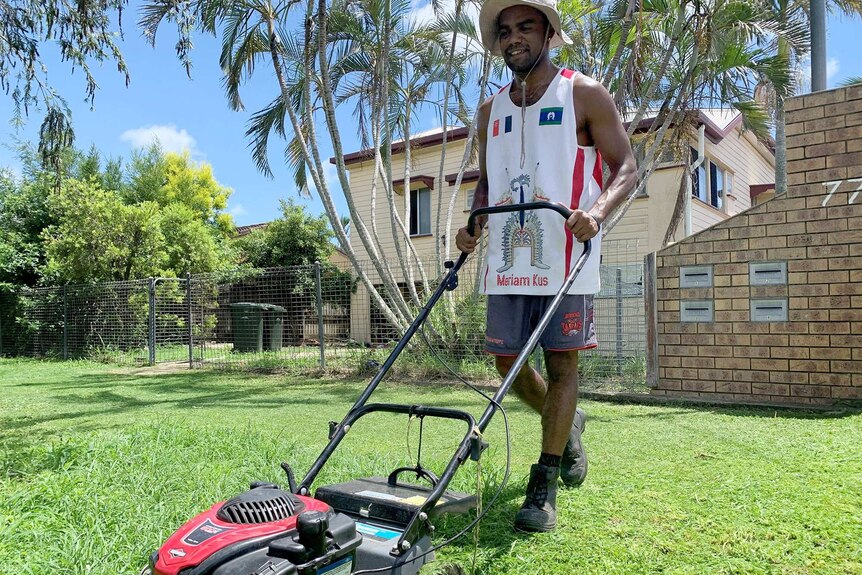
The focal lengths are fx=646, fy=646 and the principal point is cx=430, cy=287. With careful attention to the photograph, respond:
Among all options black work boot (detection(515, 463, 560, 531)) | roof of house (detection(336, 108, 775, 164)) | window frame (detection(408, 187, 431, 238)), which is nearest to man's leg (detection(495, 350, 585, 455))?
black work boot (detection(515, 463, 560, 531))

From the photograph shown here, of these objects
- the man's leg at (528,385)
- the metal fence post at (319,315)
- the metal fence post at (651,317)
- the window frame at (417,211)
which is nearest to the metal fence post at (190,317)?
the metal fence post at (319,315)

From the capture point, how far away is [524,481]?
329 centimetres

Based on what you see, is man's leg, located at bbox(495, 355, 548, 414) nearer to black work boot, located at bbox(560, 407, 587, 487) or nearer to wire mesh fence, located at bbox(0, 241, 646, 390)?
black work boot, located at bbox(560, 407, 587, 487)

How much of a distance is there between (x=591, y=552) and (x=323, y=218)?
61.6 ft

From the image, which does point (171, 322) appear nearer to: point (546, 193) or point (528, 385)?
point (528, 385)

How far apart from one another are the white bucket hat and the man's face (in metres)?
0.03

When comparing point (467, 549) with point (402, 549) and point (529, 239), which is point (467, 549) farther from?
point (529, 239)

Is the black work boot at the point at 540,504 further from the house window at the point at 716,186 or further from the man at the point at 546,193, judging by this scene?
the house window at the point at 716,186

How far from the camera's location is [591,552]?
237 centimetres

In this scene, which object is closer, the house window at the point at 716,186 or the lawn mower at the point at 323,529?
the lawn mower at the point at 323,529

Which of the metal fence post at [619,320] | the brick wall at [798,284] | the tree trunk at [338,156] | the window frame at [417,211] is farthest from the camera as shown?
the window frame at [417,211]

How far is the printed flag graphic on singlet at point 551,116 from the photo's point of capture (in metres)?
2.77

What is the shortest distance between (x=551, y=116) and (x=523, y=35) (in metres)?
0.37

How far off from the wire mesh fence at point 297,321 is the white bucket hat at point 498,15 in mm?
4423
